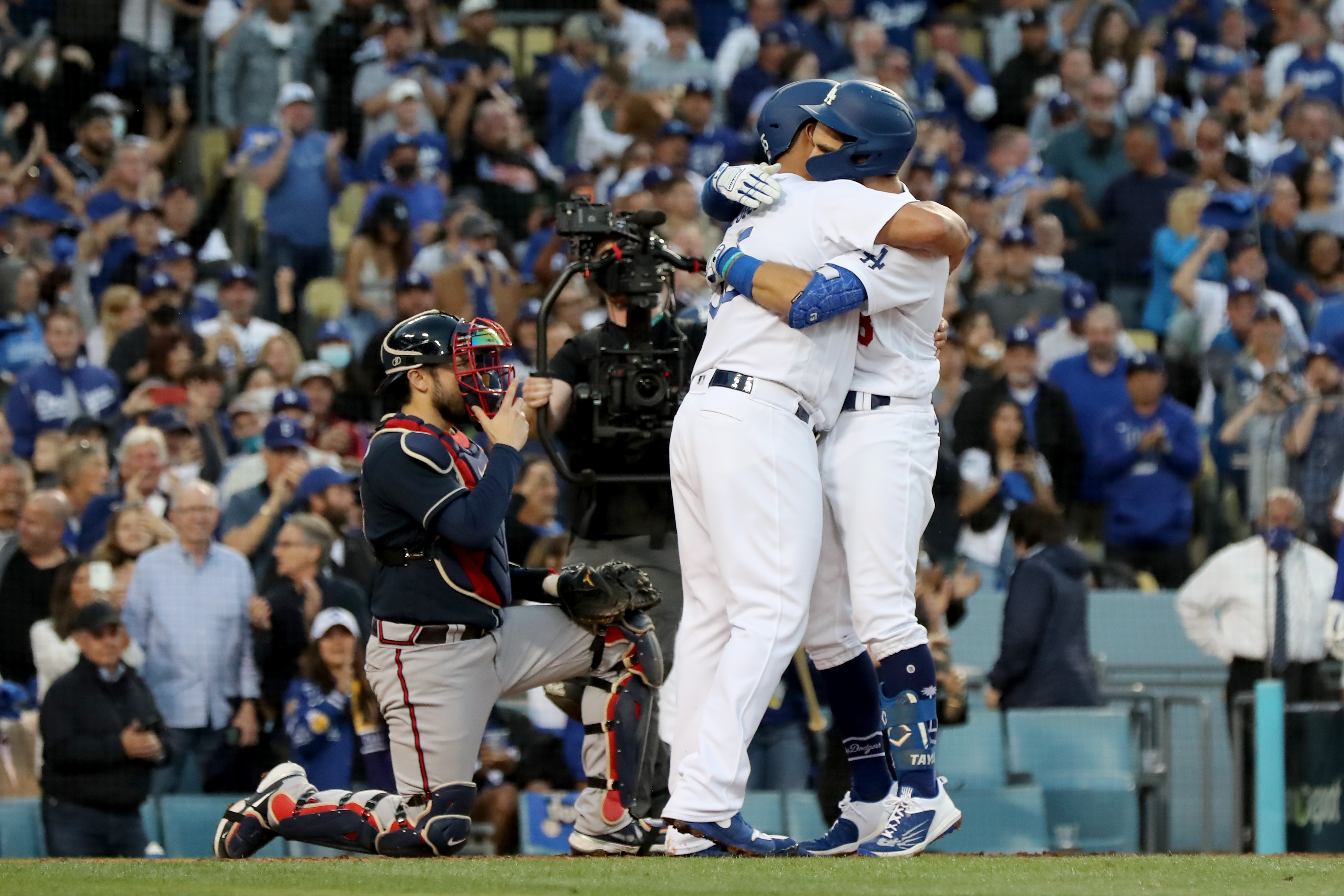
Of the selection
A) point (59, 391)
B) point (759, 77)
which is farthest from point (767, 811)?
point (759, 77)

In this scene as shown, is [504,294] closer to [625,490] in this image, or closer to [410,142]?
[410,142]

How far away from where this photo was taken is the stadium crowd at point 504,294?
24.8ft

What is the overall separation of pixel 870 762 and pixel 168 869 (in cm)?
173

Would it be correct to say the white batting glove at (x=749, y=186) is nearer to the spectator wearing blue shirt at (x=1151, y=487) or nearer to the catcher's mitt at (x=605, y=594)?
the catcher's mitt at (x=605, y=594)

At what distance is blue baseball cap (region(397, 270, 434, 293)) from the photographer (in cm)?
945

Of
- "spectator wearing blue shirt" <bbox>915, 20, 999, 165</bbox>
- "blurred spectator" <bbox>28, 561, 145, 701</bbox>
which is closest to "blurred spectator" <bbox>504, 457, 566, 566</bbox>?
"blurred spectator" <bbox>28, 561, 145, 701</bbox>

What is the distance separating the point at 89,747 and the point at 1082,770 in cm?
395

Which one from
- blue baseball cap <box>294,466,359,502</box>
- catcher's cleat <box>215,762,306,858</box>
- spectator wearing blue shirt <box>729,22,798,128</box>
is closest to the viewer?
catcher's cleat <box>215,762,306,858</box>

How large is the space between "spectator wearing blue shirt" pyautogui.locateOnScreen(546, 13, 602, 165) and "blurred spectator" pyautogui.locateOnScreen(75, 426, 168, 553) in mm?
4054

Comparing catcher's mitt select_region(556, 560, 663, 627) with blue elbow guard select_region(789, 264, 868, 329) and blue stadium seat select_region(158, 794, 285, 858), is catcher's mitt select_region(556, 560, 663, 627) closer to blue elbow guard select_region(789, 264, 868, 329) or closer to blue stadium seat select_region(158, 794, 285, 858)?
blue elbow guard select_region(789, 264, 868, 329)

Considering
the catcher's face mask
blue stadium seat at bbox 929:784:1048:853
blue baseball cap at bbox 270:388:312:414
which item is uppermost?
the catcher's face mask

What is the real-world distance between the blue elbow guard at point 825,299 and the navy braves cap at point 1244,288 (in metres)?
5.62

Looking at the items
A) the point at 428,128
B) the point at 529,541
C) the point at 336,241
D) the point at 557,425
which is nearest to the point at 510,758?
the point at 529,541

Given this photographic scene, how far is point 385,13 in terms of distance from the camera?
11.8m
